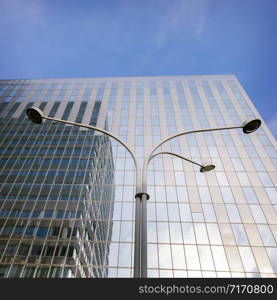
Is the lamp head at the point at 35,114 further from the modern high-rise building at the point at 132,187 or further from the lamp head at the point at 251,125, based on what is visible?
the modern high-rise building at the point at 132,187

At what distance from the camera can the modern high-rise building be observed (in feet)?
65.3

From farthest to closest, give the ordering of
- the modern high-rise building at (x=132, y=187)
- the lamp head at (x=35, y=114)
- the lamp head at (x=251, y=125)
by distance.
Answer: the modern high-rise building at (x=132, y=187) → the lamp head at (x=251, y=125) → the lamp head at (x=35, y=114)

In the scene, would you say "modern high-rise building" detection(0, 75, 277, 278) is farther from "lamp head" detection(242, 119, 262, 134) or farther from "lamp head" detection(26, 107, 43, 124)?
"lamp head" detection(242, 119, 262, 134)

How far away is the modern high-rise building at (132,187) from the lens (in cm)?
1989

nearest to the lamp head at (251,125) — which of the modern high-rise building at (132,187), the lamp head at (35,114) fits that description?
the lamp head at (35,114)

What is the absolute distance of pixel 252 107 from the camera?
115 ft

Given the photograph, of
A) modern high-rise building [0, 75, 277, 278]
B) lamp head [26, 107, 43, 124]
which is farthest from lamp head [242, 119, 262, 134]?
modern high-rise building [0, 75, 277, 278]

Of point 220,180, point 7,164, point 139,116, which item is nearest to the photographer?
point 220,180

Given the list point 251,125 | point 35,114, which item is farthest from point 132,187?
point 251,125

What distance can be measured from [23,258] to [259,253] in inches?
853

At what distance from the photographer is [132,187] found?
25.8 m

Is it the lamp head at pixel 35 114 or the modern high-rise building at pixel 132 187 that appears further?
the modern high-rise building at pixel 132 187
